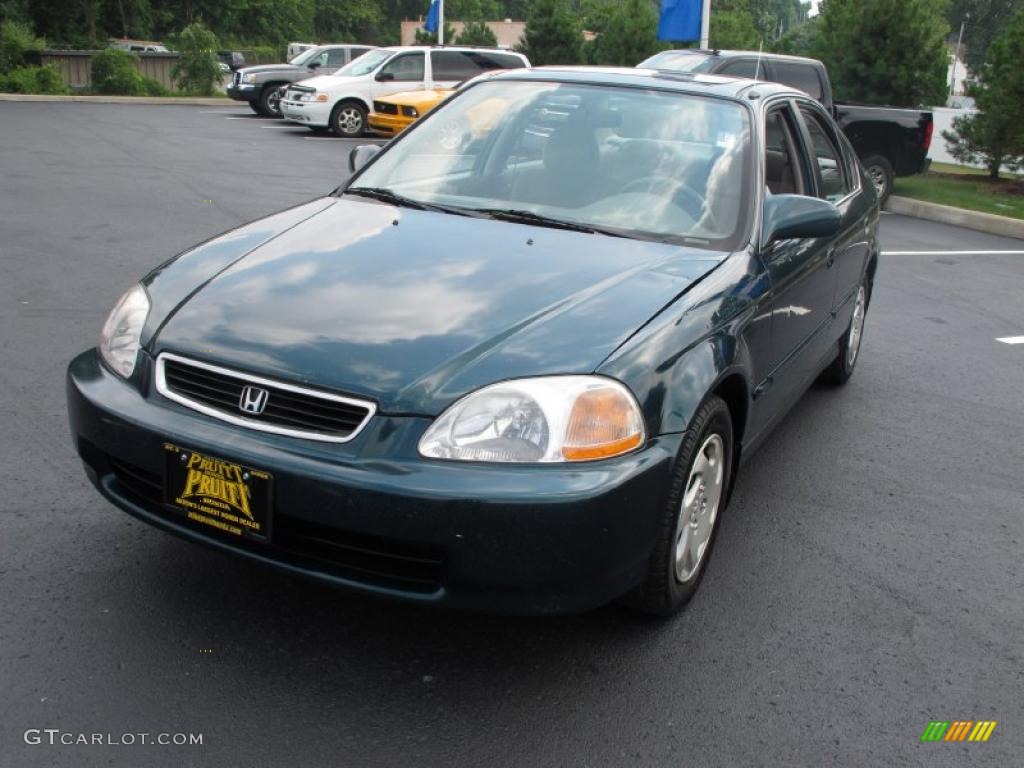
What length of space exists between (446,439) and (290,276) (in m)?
0.93

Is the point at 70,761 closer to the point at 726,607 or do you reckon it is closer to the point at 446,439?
the point at 446,439

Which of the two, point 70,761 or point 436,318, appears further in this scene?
point 436,318

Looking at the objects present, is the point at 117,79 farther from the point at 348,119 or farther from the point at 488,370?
the point at 488,370

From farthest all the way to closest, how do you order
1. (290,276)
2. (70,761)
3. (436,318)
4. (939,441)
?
(939,441)
(290,276)
(436,318)
(70,761)

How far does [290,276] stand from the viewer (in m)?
3.28

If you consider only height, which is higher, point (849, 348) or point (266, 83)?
point (266, 83)

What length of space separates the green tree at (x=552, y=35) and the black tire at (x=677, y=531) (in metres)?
23.8

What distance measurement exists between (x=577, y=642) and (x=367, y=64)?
Result: 18005mm

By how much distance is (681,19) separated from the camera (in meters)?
17.5

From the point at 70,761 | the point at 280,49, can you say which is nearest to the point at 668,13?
the point at 70,761

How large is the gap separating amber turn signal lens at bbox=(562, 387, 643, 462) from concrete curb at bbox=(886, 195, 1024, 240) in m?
10.7

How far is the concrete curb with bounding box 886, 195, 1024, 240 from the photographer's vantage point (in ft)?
39.5

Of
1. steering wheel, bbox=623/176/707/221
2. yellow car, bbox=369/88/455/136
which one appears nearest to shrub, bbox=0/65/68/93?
yellow car, bbox=369/88/455/136
